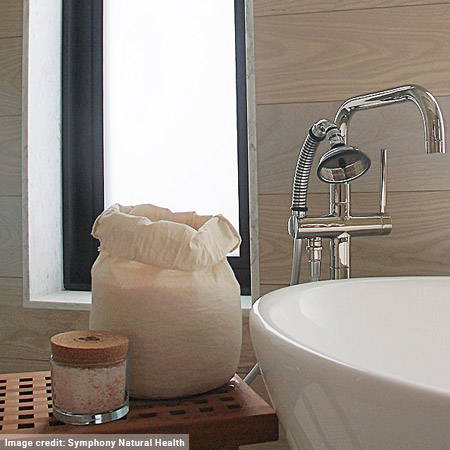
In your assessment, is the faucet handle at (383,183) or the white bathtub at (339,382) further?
the faucet handle at (383,183)

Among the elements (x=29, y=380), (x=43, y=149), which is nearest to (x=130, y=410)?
(x=29, y=380)

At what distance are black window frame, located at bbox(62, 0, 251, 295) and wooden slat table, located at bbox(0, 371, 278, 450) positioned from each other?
0.88 meters

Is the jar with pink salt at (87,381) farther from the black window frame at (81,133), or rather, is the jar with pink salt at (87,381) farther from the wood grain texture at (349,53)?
the black window frame at (81,133)

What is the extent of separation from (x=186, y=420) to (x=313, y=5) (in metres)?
0.97

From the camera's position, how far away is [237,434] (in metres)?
0.74

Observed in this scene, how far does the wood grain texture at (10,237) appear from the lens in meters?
1.52

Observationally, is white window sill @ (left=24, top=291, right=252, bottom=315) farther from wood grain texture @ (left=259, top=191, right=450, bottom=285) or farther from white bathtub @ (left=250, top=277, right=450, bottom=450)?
white bathtub @ (left=250, top=277, right=450, bottom=450)

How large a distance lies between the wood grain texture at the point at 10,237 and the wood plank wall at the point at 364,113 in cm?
62

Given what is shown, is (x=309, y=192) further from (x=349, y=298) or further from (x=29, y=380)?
(x=29, y=380)

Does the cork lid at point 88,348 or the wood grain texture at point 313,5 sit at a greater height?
the wood grain texture at point 313,5

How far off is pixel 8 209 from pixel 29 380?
72 centimetres

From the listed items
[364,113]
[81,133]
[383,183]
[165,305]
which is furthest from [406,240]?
[81,133]

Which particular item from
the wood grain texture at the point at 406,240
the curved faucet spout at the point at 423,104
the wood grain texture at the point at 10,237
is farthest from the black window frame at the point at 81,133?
the curved faucet spout at the point at 423,104

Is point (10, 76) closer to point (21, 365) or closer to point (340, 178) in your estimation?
point (21, 365)
